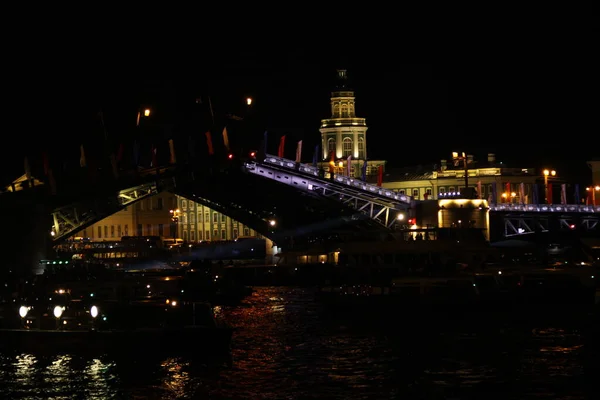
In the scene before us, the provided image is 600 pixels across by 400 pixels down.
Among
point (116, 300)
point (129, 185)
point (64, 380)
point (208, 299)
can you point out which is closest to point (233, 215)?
point (129, 185)

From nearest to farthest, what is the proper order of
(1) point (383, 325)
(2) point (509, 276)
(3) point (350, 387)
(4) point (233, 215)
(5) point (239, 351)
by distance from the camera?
1. (3) point (350, 387)
2. (5) point (239, 351)
3. (1) point (383, 325)
4. (2) point (509, 276)
5. (4) point (233, 215)

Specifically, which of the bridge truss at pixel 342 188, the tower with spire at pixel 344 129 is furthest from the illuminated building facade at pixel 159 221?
the bridge truss at pixel 342 188

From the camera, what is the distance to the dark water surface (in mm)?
33156

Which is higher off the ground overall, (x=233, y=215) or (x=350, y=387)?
(x=233, y=215)

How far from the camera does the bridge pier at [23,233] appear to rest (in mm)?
69688

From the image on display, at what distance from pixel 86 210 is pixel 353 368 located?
143 feet

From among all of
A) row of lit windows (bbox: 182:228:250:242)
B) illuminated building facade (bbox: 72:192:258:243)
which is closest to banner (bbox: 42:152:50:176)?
row of lit windows (bbox: 182:228:250:242)

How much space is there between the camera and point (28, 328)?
41.2 meters

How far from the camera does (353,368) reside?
121ft

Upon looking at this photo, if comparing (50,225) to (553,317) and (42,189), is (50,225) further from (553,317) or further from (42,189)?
(553,317)

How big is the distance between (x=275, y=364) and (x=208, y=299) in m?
23.1

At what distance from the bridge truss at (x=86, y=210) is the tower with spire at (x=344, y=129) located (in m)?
58.5

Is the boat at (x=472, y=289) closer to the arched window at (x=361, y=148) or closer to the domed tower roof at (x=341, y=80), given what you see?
the domed tower roof at (x=341, y=80)

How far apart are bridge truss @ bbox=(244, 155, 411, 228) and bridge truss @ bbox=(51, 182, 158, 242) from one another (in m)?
6.74
